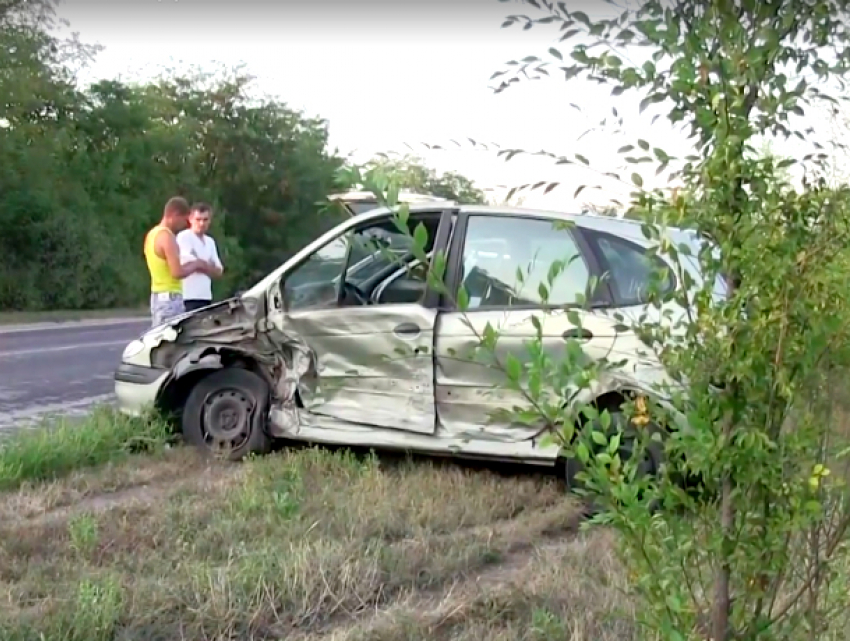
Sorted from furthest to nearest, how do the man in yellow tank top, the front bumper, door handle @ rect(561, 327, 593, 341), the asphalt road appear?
the asphalt road
the man in yellow tank top
the front bumper
door handle @ rect(561, 327, 593, 341)

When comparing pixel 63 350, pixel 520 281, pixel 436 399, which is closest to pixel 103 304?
pixel 63 350

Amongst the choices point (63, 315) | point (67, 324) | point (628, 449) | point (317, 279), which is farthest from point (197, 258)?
point (63, 315)

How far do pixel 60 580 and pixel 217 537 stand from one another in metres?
0.76

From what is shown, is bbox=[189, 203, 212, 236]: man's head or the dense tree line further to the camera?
the dense tree line

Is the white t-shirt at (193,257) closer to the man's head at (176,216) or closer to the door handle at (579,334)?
the man's head at (176,216)

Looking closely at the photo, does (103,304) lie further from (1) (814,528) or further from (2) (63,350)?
(1) (814,528)

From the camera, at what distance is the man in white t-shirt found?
777 centimetres

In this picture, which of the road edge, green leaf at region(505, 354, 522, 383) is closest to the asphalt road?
the road edge

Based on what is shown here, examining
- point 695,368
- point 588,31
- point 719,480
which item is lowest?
point 719,480

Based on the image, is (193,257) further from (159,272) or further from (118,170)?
(118,170)

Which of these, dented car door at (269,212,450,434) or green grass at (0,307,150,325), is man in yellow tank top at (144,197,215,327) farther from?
green grass at (0,307,150,325)

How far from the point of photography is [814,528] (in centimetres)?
220

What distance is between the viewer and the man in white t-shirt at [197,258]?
306 inches

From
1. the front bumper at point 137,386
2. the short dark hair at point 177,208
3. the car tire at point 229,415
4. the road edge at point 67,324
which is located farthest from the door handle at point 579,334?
the road edge at point 67,324
